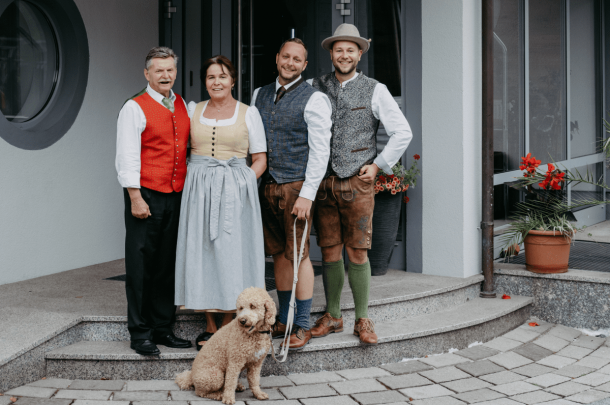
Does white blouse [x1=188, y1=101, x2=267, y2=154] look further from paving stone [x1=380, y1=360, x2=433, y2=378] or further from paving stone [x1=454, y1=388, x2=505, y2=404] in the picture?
paving stone [x1=454, y1=388, x2=505, y2=404]

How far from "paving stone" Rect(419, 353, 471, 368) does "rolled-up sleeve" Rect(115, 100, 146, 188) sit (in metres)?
2.01

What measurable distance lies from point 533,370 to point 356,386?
1.15 metres

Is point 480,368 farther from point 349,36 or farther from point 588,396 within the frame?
point 349,36

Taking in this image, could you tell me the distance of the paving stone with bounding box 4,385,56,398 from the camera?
3189 mm

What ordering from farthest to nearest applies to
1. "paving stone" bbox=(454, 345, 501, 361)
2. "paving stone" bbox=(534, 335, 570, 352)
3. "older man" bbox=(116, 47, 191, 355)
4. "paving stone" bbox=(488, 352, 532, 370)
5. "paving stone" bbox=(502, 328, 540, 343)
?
1. "paving stone" bbox=(502, 328, 540, 343)
2. "paving stone" bbox=(534, 335, 570, 352)
3. "paving stone" bbox=(454, 345, 501, 361)
4. "paving stone" bbox=(488, 352, 532, 370)
5. "older man" bbox=(116, 47, 191, 355)

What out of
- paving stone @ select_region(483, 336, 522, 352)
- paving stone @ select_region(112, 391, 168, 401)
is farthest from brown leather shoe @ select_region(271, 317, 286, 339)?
paving stone @ select_region(483, 336, 522, 352)

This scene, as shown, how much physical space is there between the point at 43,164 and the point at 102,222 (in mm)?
824

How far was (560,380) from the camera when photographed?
3652 mm

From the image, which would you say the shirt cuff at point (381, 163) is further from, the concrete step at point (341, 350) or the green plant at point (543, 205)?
the green plant at point (543, 205)

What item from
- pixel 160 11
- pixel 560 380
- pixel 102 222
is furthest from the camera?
pixel 160 11

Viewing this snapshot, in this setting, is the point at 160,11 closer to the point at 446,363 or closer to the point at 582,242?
the point at 446,363

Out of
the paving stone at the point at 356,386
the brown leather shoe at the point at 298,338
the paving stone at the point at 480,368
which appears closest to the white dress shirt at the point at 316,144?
the brown leather shoe at the point at 298,338

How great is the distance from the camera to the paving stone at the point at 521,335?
14.4ft

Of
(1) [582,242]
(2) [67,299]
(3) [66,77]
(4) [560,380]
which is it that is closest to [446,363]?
(4) [560,380]
